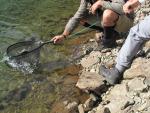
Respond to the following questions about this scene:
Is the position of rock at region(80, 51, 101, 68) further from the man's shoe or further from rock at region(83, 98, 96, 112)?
rock at region(83, 98, 96, 112)

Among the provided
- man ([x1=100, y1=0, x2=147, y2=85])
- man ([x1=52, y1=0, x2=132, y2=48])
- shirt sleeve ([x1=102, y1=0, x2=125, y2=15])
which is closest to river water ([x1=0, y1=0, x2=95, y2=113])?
man ([x1=100, y1=0, x2=147, y2=85])

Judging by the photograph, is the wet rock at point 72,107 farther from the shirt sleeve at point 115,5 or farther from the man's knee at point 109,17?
the shirt sleeve at point 115,5

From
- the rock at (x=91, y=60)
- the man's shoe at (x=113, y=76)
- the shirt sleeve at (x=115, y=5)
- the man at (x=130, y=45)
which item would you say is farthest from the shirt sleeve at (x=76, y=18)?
the man's shoe at (x=113, y=76)

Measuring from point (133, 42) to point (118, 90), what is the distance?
0.95 meters

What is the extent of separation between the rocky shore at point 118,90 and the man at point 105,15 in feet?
2.50

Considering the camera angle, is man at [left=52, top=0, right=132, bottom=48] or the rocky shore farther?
man at [left=52, top=0, right=132, bottom=48]

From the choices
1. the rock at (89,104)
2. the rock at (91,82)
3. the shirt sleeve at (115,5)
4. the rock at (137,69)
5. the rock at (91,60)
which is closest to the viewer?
the rock at (137,69)

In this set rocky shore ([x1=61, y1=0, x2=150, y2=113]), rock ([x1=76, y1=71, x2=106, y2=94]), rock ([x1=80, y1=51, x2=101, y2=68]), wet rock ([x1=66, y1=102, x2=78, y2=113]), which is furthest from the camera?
rock ([x1=80, y1=51, x2=101, y2=68])

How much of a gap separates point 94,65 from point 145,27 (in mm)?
2438

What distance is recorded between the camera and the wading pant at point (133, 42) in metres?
6.35

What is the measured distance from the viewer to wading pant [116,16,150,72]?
6.35 metres

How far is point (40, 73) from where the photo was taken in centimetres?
843

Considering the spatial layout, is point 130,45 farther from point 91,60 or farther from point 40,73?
point 40,73

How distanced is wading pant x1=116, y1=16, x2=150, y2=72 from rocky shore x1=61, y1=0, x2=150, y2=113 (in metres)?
0.18
